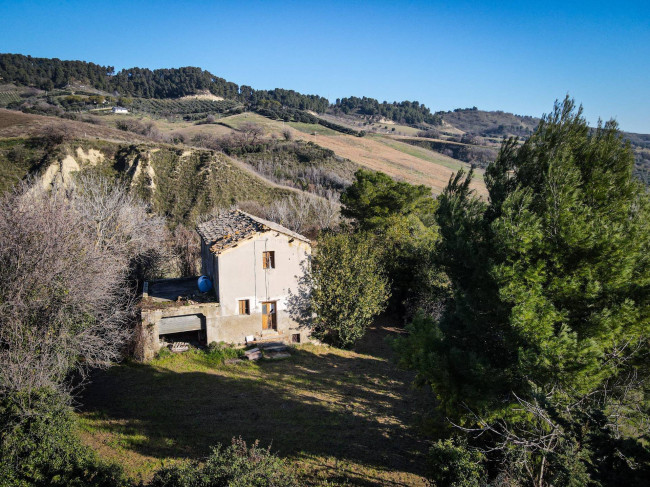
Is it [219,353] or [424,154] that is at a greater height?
[424,154]

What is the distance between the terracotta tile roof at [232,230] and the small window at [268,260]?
53.6 inches

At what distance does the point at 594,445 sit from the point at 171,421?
43.9 feet

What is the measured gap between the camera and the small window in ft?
68.9

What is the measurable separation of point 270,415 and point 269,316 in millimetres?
7463

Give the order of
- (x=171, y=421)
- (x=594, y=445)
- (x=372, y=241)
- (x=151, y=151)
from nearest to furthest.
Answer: (x=594, y=445)
(x=171, y=421)
(x=372, y=241)
(x=151, y=151)

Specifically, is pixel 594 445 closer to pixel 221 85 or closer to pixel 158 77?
pixel 221 85

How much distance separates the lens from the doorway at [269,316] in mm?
21578

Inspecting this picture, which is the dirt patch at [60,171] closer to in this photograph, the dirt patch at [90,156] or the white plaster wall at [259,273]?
the dirt patch at [90,156]

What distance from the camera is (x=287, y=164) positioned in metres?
71.9

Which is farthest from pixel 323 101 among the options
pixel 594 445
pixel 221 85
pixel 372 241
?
pixel 594 445

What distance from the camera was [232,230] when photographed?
73.7 feet

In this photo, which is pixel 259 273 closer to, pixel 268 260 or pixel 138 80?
pixel 268 260

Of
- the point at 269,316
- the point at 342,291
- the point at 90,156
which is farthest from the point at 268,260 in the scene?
the point at 90,156

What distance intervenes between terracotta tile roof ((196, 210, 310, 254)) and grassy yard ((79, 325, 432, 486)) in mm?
6185
